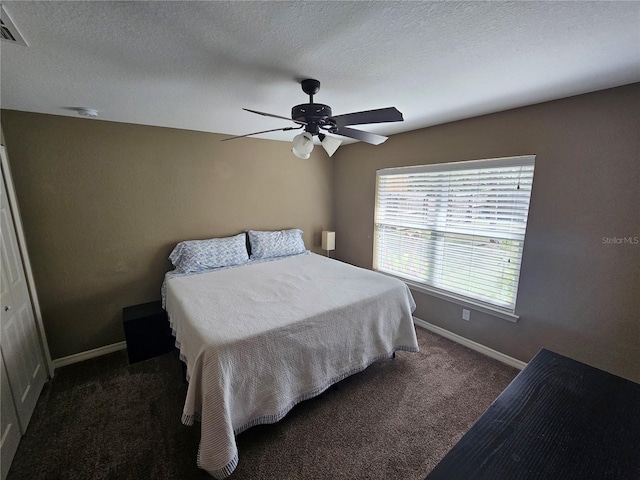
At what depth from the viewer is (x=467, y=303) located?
270 centimetres

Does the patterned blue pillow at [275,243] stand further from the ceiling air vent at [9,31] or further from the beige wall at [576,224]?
the ceiling air vent at [9,31]

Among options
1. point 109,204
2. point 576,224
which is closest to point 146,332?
point 109,204

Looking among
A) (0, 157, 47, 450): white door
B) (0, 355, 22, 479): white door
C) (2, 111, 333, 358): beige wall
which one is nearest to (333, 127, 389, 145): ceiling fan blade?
(2, 111, 333, 358): beige wall

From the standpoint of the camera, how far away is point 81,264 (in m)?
2.49

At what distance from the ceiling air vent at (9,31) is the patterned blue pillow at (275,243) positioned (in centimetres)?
236

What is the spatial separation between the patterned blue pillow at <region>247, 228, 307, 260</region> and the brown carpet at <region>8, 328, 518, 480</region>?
1452mm

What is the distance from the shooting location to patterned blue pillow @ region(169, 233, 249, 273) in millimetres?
2790

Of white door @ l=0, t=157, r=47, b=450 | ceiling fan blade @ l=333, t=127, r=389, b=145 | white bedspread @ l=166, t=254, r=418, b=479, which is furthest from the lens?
ceiling fan blade @ l=333, t=127, r=389, b=145

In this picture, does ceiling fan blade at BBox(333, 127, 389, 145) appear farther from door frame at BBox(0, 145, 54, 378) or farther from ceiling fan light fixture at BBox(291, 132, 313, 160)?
door frame at BBox(0, 145, 54, 378)

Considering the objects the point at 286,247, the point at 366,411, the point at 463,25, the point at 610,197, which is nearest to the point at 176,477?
the point at 366,411

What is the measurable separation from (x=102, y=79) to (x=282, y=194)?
88.0 inches

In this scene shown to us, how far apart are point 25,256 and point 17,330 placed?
0.65 meters

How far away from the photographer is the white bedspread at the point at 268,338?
144 cm

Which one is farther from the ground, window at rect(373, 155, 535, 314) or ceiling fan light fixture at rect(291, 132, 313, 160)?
ceiling fan light fixture at rect(291, 132, 313, 160)
